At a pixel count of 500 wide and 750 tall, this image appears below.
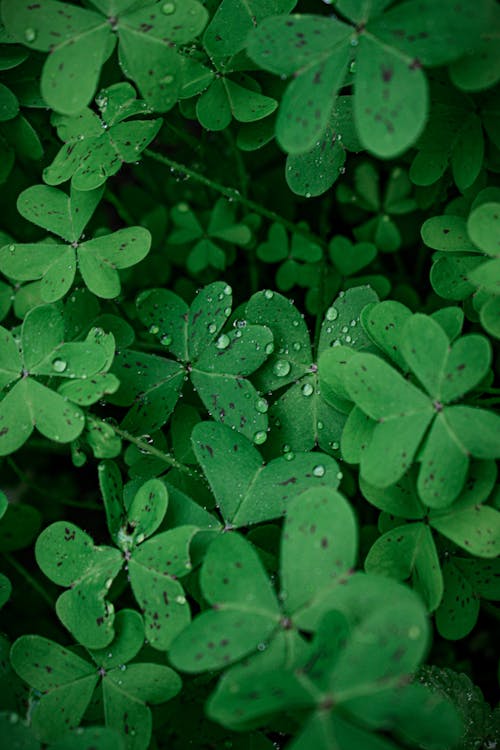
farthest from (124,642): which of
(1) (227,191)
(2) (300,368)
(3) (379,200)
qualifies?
(3) (379,200)

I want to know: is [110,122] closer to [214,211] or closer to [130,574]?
[214,211]

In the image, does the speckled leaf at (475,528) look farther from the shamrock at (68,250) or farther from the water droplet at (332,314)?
the shamrock at (68,250)

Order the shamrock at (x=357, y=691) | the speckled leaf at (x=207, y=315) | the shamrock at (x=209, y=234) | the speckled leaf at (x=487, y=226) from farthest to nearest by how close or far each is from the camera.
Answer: the shamrock at (x=209, y=234)
the speckled leaf at (x=207, y=315)
the speckled leaf at (x=487, y=226)
the shamrock at (x=357, y=691)

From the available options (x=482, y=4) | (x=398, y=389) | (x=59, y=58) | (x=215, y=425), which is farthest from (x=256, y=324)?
(x=482, y=4)

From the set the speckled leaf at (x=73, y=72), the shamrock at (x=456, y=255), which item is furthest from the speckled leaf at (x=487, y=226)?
the speckled leaf at (x=73, y=72)

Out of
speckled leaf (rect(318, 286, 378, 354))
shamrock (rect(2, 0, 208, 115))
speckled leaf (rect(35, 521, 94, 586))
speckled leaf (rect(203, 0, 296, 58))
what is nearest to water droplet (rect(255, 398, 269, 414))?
speckled leaf (rect(318, 286, 378, 354))

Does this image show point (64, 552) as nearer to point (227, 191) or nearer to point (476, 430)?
point (476, 430)

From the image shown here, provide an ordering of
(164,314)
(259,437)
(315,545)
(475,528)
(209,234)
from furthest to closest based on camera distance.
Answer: (209,234)
(164,314)
(259,437)
(475,528)
(315,545)

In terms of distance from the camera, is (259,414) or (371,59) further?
(259,414)
